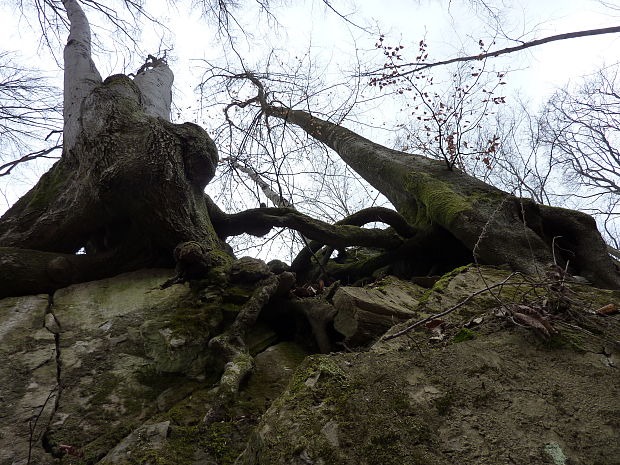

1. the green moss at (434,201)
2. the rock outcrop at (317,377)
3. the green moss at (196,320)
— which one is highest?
the green moss at (434,201)

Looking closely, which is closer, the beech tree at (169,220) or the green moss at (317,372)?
the green moss at (317,372)

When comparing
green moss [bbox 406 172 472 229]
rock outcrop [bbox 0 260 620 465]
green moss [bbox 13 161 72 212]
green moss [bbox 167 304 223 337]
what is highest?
green moss [bbox 13 161 72 212]

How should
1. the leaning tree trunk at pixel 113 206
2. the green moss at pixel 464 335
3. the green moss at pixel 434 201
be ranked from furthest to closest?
the green moss at pixel 434 201, the leaning tree trunk at pixel 113 206, the green moss at pixel 464 335

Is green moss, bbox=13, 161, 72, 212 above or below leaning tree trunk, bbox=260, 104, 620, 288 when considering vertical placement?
above

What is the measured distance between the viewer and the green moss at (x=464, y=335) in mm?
1568

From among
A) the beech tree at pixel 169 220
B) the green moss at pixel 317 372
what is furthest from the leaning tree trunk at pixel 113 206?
the green moss at pixel 317 372

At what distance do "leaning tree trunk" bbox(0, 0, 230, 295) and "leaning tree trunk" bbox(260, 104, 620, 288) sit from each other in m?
2.31

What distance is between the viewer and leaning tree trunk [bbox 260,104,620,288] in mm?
3070

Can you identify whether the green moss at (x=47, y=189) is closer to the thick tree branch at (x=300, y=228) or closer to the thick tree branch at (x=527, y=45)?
the thick tree branch at (x=300, y=228)

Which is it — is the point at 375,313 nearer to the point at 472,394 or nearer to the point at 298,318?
the point at 298,318

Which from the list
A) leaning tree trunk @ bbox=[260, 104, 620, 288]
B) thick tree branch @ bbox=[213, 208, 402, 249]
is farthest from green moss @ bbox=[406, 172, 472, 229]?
thick tree branch @ bbox=[213, 208, 402, 249]

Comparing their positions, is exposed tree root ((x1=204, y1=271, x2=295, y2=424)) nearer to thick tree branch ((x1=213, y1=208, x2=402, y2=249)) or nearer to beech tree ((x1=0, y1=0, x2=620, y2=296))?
beech tree ((x1=0, y1=0, x2=620, y2=296))

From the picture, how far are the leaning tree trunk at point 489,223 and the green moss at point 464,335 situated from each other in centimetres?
68

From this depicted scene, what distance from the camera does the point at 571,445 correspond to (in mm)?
981
